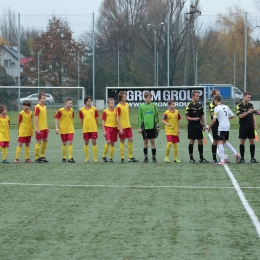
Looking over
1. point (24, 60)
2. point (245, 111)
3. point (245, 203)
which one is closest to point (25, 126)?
point (245, 111)

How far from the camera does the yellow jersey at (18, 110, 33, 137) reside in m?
16.4

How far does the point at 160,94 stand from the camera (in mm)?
28109

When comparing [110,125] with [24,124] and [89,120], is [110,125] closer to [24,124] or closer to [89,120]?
[89,120]

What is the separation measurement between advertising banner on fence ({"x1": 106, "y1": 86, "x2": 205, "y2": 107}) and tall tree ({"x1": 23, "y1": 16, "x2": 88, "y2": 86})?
844 cm

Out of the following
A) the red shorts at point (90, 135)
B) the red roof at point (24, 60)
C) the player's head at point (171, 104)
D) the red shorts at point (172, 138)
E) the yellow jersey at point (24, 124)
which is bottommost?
the red shorts at point (172, 138)

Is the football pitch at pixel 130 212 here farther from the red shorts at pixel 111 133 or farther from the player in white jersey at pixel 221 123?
the red shorts at pixel 111 133

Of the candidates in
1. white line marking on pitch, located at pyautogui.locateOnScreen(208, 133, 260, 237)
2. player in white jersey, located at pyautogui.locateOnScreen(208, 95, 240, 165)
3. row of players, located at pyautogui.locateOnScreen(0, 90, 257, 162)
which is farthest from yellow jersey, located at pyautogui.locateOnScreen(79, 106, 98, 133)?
white line marking on pitch, located at pyautogui.locateOnScreen(208, 133, 260, 237)

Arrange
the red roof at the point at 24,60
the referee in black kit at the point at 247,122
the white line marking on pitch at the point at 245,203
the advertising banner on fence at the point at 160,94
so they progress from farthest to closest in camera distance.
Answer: the red roof at the point at 24,60, the advertising banner on fence at the point at 160,94, the referee in black kit at the point at 247,122, the white line marking on pitch at the point at 245,203

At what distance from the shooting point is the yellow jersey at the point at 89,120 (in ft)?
53.8

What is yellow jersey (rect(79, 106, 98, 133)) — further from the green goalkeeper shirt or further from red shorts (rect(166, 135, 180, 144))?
red shorts (rect(166, 135, 180, 144))

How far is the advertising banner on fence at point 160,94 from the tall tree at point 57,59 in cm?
844

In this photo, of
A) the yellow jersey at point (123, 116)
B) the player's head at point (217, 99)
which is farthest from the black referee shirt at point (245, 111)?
the yellow jersey at point (123, 116)

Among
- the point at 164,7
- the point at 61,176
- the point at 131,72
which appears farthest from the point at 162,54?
the point at 61,176

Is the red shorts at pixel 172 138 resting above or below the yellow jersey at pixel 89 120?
below
